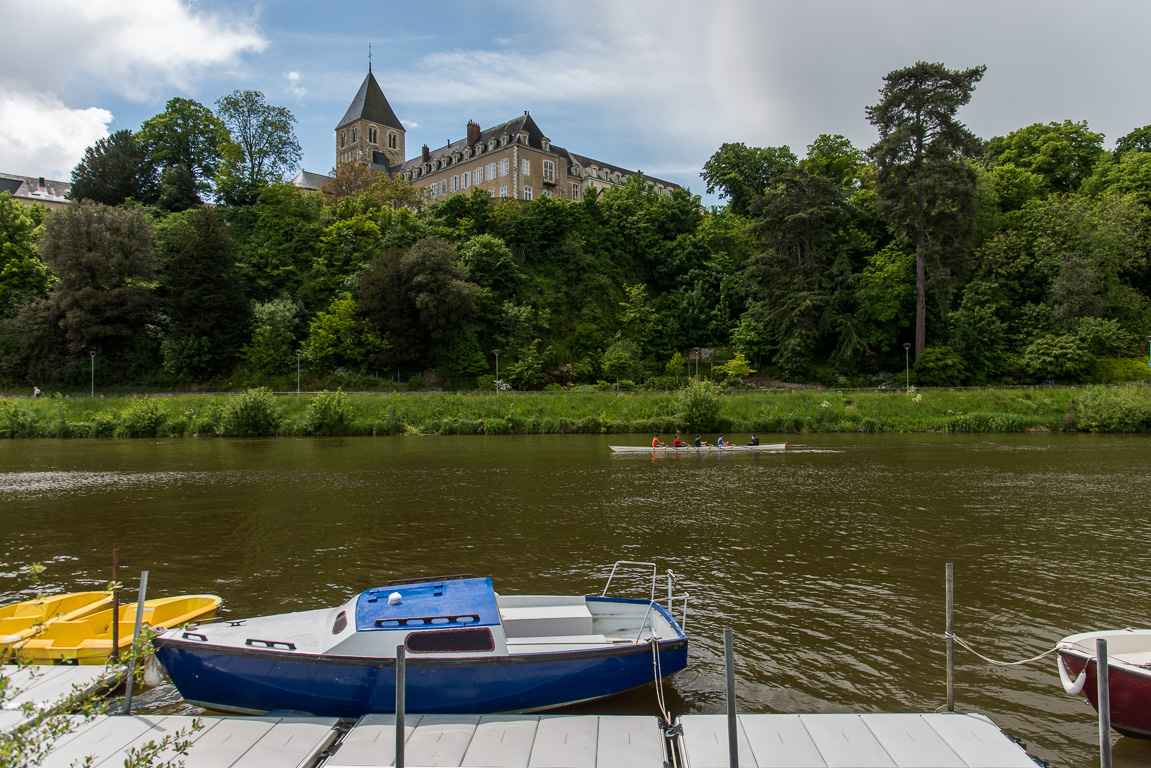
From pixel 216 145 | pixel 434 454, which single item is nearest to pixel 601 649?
pixel 434 454

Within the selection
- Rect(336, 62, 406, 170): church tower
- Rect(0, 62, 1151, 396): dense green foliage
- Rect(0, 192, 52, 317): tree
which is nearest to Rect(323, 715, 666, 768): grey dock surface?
Rect(0, 62, 1151, 396): dense green foliage

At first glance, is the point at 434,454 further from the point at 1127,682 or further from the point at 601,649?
the point at 1127,682

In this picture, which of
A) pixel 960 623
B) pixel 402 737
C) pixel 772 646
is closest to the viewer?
pixel 402 737

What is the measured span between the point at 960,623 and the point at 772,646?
4.02 meters

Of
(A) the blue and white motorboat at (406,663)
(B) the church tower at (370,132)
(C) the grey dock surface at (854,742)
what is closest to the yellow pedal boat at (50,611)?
(A) the blue and white motorboat at (406,663)

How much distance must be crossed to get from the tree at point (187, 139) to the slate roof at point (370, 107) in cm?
2309

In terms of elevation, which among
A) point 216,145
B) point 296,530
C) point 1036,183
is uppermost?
point 216,145

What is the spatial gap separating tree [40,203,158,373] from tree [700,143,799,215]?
67475 millimetres

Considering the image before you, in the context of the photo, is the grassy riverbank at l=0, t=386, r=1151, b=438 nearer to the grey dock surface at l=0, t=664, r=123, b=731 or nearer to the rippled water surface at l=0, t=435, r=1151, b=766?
the rippled water surface at l=0, t=435, r=1151, b=766

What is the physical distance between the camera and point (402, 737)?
6723mm

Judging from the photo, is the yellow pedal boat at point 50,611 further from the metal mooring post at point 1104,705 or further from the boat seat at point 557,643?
the metal mooring post at point 1104,705

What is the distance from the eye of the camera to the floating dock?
7.26 m

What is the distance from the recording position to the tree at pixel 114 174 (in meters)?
79.4

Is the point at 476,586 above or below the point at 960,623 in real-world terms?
above
